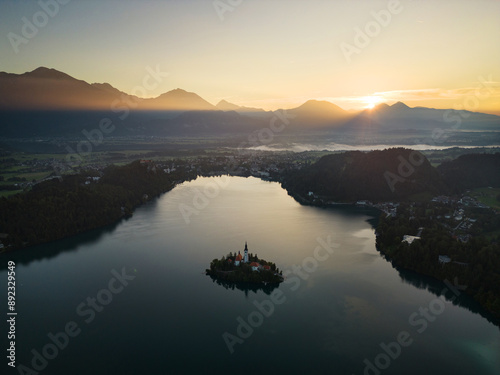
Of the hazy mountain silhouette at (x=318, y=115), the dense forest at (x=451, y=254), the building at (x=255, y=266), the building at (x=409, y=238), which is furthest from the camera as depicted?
the hazy mountain silhouette at (x=318, y=115)

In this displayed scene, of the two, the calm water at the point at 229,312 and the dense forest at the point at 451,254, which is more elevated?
the dense forest at the point at 451,254

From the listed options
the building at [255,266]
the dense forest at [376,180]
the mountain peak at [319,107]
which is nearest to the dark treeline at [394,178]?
the dense forest at [376,180]

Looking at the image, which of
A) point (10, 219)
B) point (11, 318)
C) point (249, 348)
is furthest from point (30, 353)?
point (10, 219)

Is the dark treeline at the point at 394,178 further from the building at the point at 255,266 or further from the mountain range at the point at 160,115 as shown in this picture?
the mountain range at the point at 160,115

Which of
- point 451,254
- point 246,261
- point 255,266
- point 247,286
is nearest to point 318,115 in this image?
point 451,254

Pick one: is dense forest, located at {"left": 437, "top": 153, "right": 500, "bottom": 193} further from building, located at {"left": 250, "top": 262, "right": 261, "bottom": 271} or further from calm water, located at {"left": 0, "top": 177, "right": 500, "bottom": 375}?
building, located at {"left": 250, "top": 262, "right": 261, "bottom": 271}
